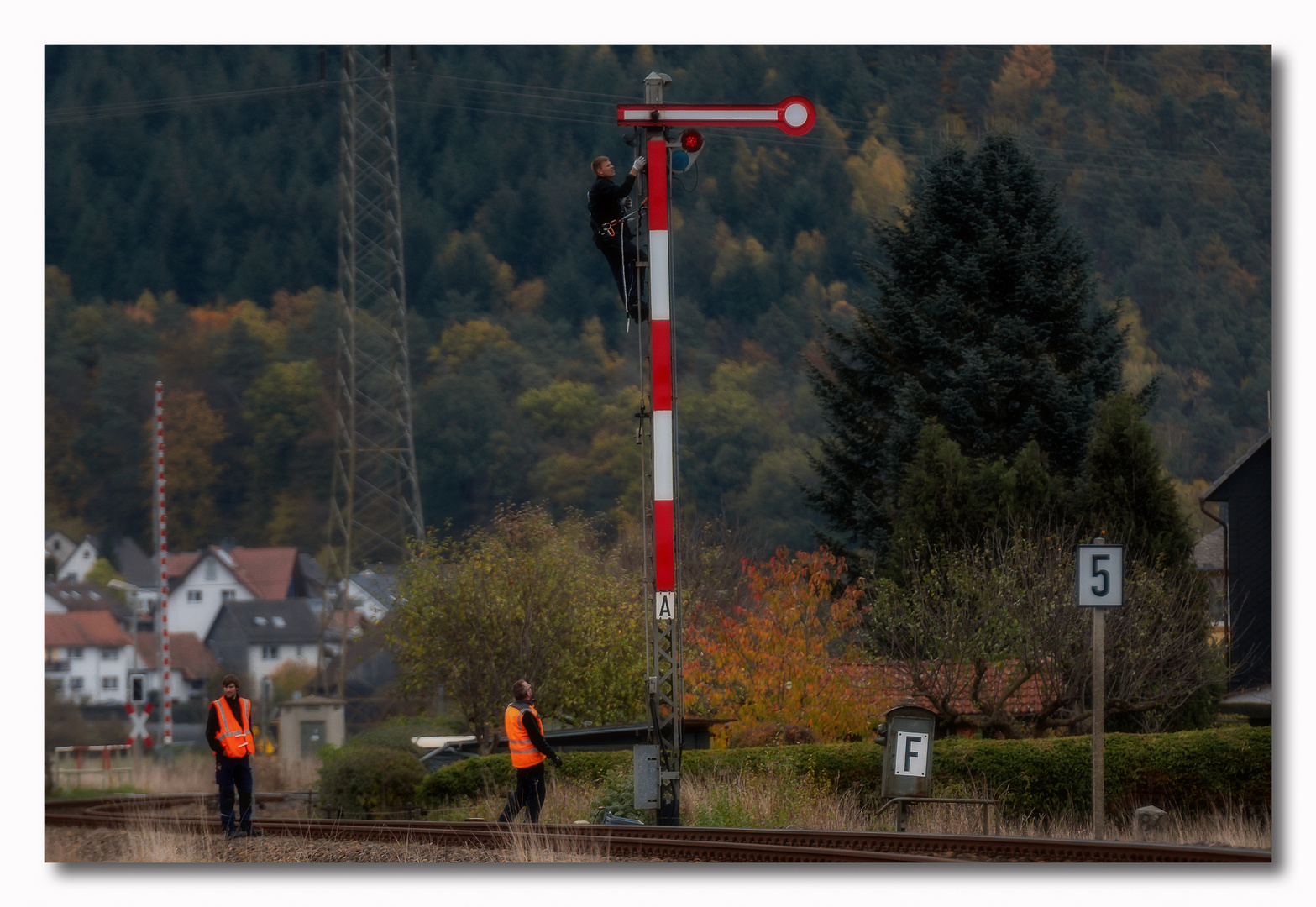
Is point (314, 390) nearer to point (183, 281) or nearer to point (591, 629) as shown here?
point (183, 281)

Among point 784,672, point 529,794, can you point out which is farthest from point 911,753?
point 784,672

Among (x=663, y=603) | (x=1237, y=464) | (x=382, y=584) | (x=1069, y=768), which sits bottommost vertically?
(x=1069, y=768)

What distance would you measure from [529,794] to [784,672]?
286 inches

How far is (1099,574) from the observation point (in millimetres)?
11273

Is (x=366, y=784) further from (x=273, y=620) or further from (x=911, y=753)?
(x=273, y=620)

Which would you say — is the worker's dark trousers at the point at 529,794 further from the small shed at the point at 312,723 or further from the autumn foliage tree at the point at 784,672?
the small shed at the point at 312,723

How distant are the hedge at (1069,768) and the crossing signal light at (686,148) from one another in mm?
6372

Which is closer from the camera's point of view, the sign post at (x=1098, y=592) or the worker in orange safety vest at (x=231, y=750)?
the sign post at (x=1098, y=592)

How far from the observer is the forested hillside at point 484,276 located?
121 feet

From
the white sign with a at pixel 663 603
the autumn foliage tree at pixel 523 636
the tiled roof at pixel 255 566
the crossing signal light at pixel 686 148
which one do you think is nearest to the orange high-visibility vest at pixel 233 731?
the white sign with a at pixel 663 603

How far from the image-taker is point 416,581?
23.0 m

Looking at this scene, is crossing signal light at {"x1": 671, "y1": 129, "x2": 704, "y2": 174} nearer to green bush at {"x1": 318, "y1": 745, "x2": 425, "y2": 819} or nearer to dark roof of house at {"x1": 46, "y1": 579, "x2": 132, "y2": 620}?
green bush at {"x1": 318, "y1": 745, "x2": 425, "y2": 819}

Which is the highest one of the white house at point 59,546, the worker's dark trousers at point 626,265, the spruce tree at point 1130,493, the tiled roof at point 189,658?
the worker's dark trousers at point 626,265

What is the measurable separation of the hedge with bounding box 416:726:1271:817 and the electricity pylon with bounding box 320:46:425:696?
68.0 ft
